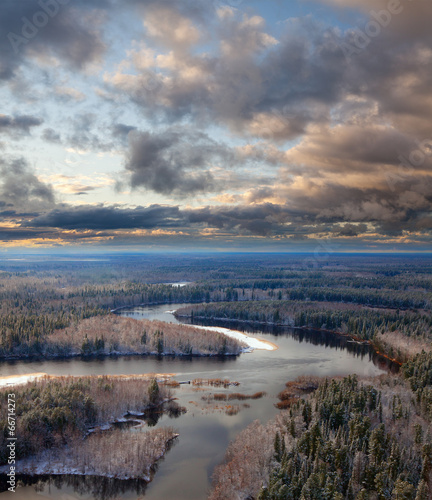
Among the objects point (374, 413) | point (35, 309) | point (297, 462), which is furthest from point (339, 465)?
point (35, 309)

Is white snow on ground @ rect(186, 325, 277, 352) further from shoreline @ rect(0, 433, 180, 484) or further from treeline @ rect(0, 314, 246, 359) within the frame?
shoreline @ rect(0, 433, 180, 484)

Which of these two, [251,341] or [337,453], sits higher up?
[337,453]

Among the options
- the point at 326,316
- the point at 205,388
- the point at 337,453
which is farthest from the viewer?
the point at 326,316

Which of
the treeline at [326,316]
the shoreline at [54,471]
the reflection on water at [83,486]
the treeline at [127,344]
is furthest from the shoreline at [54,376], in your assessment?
the treeline at [326,316]

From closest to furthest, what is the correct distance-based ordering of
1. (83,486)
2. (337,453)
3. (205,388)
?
(337,453) → (83,486) → (205,388)

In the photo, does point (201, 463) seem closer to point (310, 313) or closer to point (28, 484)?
point (28, 484)

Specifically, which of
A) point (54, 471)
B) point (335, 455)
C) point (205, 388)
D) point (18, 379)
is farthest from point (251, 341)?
point (54, 471)

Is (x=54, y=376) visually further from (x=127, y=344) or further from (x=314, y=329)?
(x=314, y=329)

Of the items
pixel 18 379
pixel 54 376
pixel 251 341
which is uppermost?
pixel 54 376
